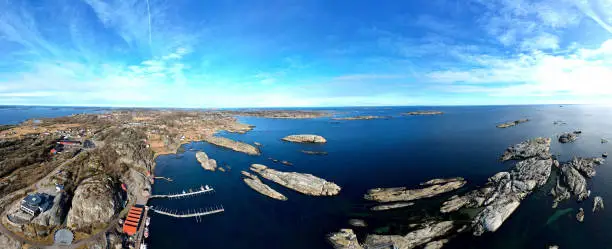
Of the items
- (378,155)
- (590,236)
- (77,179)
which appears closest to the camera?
(590,236)

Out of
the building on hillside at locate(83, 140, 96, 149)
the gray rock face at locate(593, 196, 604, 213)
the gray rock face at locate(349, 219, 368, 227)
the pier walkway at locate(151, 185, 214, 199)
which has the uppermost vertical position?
the building on hillside at locate(83, 140, 96, 149)

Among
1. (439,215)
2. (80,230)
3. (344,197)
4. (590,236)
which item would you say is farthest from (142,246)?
(590,236)

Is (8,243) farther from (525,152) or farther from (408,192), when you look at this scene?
(525,152)

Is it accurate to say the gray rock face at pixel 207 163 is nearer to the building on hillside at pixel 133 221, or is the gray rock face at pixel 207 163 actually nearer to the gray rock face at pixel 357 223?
the building on hillside at pixel 133 221

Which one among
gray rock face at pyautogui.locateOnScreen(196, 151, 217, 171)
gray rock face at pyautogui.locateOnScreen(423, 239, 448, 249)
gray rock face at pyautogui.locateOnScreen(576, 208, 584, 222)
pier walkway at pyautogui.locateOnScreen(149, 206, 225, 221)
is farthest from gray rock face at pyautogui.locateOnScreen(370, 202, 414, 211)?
gray rock face at pyautogui.locateOnScreen(196, 151, 217, 171)

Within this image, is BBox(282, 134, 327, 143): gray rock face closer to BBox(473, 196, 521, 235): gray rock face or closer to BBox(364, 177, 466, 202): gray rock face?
BBox(364, 177, 466, 202): gray rock face

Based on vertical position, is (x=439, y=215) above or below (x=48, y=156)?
below

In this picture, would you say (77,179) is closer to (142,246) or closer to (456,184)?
(142,246)
